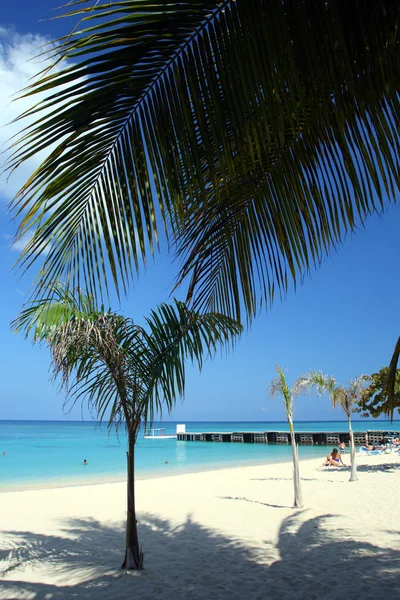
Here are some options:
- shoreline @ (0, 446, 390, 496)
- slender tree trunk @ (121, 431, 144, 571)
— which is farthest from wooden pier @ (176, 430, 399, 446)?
slender tree trunk @ (121, 431, 144, 571)

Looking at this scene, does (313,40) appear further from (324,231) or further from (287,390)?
(287,390)

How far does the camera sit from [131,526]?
19.9 feet

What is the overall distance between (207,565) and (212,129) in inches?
265

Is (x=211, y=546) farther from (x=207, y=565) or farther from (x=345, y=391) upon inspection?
(x=345, y=391)

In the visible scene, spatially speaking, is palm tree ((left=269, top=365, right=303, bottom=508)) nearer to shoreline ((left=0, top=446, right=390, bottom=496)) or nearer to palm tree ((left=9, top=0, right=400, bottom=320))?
palm tree ((left=9, top=0, right=400, bottom=320))

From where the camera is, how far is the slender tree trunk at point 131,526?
603 centimetres

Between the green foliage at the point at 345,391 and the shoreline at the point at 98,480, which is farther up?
the green foliage at the point at 345,391

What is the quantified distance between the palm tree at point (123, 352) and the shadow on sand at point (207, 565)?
0.78 m

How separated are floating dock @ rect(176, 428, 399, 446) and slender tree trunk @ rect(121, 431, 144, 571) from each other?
39207 mm

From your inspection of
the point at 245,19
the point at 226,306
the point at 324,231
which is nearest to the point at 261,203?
the point at 324,231

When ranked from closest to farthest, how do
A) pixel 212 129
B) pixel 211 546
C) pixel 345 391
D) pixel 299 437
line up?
pixel 212 129
pixel 211 546
pixel 345 391
pixel 299 437

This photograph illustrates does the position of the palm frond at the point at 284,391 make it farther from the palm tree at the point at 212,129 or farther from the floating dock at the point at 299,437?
the floating dock at the point at 299,437

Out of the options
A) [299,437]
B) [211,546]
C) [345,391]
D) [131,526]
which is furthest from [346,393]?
[299,437]

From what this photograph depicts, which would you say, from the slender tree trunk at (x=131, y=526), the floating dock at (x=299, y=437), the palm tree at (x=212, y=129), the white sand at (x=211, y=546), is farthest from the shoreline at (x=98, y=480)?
the floating dock at (x=299, y=437)
